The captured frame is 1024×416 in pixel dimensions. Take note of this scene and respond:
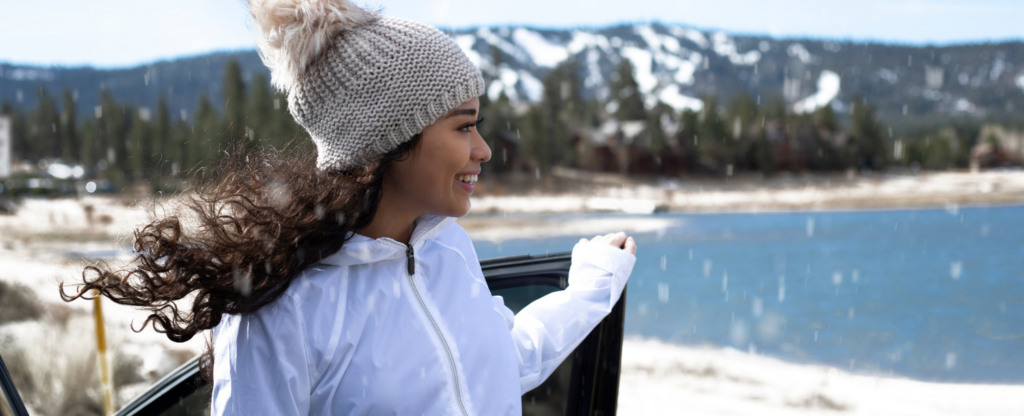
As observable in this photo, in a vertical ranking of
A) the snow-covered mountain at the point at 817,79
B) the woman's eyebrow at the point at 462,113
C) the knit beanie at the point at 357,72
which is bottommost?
the snow-covered mountain at the point at 817,79

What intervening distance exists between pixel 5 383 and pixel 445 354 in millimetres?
762

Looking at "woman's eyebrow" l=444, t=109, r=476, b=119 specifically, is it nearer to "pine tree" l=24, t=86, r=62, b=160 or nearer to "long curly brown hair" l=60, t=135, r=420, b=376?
"long curly brown hair" l=60, t=135, r=420, b=376

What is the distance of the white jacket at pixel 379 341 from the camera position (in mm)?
1039

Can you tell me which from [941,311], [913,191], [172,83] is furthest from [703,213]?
[172,83]

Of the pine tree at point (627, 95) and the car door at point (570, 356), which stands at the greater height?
the car door at point (570, 356)

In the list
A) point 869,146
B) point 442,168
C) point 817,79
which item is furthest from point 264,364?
point 817,79

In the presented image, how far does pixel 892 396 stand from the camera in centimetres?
628

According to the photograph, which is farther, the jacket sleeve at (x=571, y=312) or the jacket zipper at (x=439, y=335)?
the jacket sleeve at (x=571, y=312)

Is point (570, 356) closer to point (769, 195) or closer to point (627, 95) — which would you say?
point (769, 195)

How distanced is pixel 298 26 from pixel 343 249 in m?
0.38

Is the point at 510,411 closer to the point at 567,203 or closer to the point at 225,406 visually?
the point at 225,406

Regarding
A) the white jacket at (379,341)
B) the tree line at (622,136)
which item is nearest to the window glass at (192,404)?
the white jacket at (379,341)

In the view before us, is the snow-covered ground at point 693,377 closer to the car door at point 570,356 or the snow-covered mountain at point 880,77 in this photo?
the car door at point 570,356

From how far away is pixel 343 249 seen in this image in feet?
3.75
